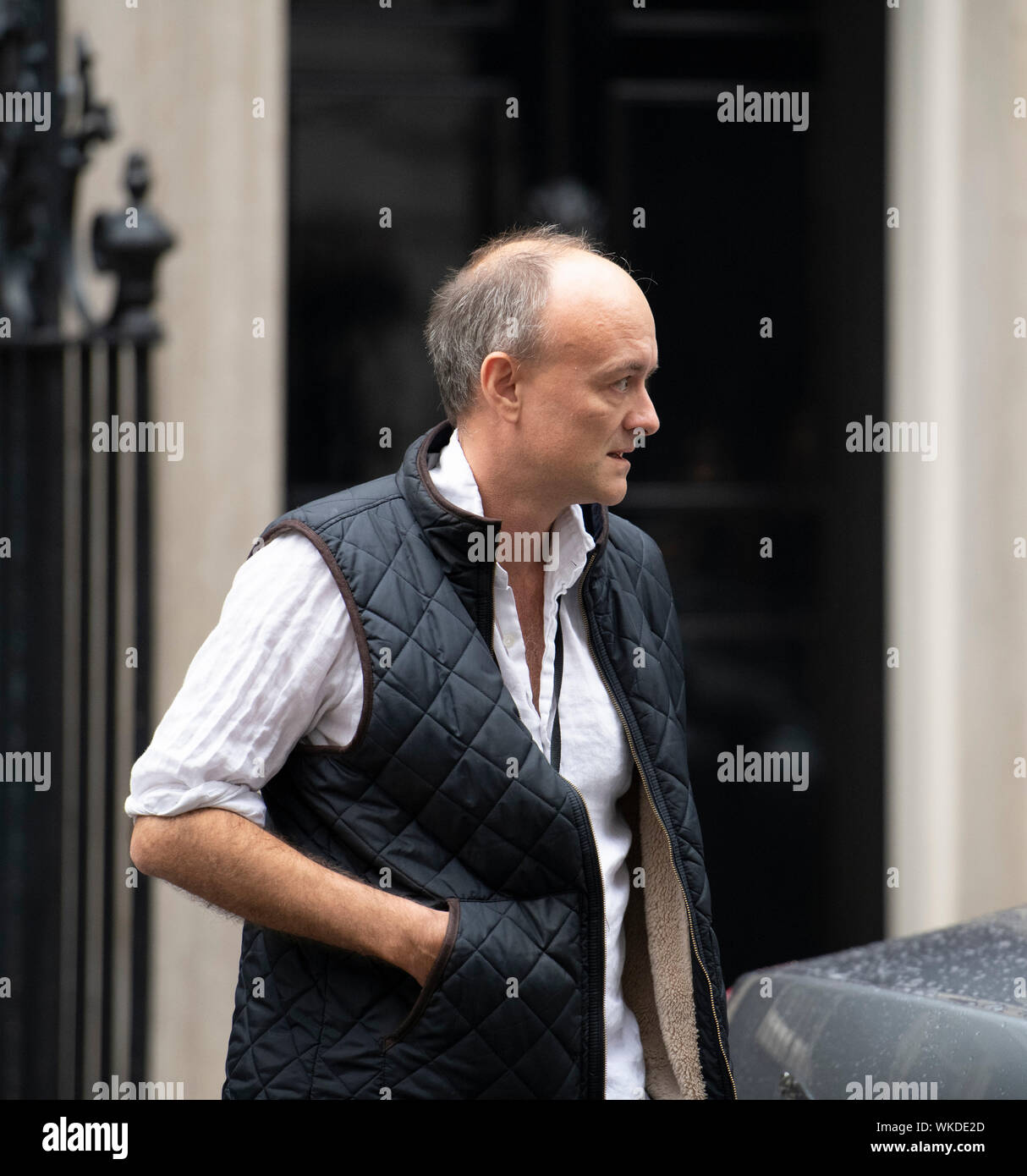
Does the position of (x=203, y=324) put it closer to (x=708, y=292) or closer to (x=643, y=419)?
(x=708, y=292)

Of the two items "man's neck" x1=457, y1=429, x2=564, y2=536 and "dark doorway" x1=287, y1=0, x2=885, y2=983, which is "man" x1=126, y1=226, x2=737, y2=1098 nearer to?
"man's neck" x1=457, y1=429, x2=564, y2=536

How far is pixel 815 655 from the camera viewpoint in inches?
182

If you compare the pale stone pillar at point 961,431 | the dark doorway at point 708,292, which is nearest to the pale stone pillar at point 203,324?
the dark doorway at point 708,292

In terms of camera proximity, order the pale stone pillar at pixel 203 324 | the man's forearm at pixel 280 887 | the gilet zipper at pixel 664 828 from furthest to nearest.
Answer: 1. the pale stone pillar at pixel 203 324
2. the gilet zipper at pixel 664 828
3. the man's forearm at pixel 280 887

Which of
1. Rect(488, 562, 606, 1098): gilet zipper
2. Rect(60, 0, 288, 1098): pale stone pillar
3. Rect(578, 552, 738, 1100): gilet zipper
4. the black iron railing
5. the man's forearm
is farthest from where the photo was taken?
Rect(60, 0, 288, 1098): pale stone pillar

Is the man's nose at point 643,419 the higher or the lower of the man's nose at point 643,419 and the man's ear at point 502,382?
the lower

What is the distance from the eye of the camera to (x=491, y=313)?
5.92 feet

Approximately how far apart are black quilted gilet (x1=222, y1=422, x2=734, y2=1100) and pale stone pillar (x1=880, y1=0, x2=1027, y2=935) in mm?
2904

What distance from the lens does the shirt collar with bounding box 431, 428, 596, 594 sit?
1766mm

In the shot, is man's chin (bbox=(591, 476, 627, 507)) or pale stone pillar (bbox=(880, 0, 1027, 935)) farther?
pale stone pillar (bbox=(880, 0, 1027, 935))

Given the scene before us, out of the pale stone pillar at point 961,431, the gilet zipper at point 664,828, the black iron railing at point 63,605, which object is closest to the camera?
the gilet zipper at point 664,828

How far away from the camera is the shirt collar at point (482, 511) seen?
1.77 meters

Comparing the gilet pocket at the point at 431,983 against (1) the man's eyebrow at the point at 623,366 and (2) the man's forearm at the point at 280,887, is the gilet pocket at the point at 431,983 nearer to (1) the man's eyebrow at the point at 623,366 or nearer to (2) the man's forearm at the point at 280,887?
(2) the man's forearm at the point at 280,887

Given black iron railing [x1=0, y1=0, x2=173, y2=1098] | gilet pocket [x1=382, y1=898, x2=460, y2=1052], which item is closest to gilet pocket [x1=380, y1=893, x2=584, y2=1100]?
gilet pocket [x1=382, y1=898, x2=460, y2=1052]
